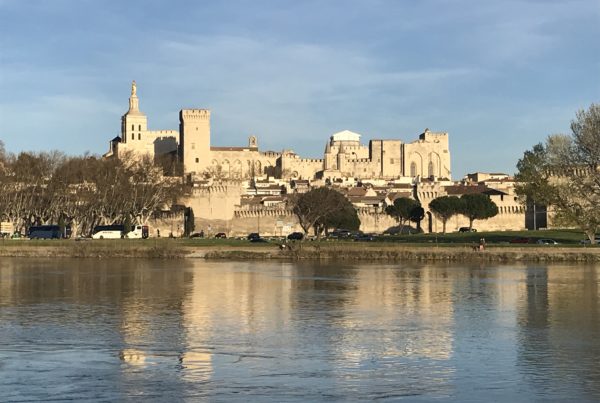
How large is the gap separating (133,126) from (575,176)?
90.8 metres

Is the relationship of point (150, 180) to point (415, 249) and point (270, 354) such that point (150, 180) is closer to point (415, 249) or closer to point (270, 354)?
point (415, 249)

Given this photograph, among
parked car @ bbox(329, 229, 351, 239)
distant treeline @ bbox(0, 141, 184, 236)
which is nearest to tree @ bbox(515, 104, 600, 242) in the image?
parked car @ bbox(329, 229, 351, 239)

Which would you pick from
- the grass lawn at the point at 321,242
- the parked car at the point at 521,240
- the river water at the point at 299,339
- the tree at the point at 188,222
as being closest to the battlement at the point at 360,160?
the tree at the point at 188,222

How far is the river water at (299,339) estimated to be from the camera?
1362 centimetres

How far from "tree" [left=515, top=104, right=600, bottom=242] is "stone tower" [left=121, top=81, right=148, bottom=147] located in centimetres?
8460

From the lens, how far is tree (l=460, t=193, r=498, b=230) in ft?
242

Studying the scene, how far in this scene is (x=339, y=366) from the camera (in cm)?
1529

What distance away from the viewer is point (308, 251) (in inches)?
1839

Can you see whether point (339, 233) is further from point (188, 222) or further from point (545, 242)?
point (545, 242)

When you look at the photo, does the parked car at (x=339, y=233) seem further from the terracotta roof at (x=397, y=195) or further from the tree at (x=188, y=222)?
the terracotta roof at (x=397, y=195)

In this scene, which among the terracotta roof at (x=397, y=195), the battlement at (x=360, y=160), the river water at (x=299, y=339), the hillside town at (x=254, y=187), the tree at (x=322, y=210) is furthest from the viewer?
the battlement at (x=360, y=160)

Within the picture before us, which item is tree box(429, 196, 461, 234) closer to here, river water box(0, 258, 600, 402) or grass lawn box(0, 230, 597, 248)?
grass lawn box(0, 230, 597, 248)

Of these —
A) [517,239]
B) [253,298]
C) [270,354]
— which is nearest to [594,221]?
[517,239]

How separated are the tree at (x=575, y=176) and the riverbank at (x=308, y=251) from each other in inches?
66.3
